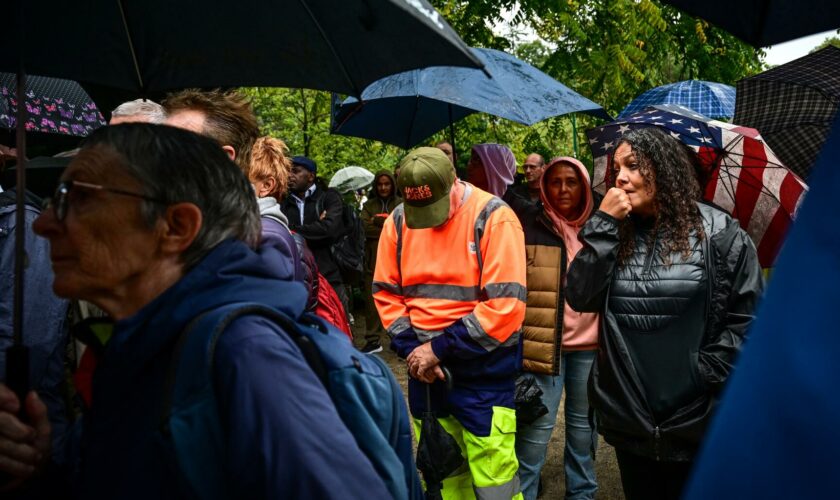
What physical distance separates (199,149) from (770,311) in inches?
49.6

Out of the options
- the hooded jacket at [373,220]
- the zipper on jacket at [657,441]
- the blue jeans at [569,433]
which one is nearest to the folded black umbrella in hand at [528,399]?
the blue jeans at [569,433]

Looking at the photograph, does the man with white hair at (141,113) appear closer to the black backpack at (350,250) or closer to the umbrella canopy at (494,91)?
the umbrella canopy at (494,91)

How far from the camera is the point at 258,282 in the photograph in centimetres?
150

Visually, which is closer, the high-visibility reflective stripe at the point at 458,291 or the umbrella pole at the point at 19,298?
the umbrella pole at the point at 19,298

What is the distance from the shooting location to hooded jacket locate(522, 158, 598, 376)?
4.51m

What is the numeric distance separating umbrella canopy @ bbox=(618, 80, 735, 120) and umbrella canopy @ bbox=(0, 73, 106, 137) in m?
4.45

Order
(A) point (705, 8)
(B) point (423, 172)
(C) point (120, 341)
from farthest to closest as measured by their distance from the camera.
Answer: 1. (B) point (423, 172)
2. (A) point (705, 8)
3. (C) point (120, 341)

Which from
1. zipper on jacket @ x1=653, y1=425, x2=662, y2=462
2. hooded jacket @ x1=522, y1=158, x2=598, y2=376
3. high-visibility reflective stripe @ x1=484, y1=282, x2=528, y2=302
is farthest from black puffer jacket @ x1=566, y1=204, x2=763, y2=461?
hooded jacket @ x1=522, y1=158, x2=598, y2=376

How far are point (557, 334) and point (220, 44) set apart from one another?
8.92 feet

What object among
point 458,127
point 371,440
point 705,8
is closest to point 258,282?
point 371,440

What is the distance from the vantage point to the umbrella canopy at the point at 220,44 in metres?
2.05

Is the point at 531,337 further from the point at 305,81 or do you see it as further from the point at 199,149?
the point at 199,149

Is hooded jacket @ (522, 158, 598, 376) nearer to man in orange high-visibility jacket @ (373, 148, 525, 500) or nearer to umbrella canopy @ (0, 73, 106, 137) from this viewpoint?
man in orange high-visibility jacket @ (373, 148, 525, 500)

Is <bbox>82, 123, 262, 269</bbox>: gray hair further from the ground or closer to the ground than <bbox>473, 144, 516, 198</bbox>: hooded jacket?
further from the ground
